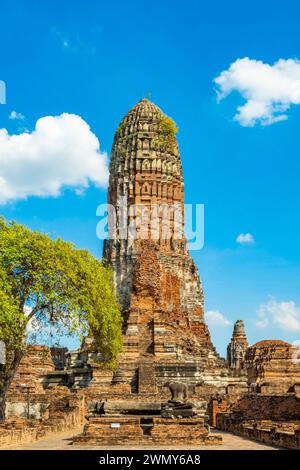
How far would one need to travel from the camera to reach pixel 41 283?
981 inches

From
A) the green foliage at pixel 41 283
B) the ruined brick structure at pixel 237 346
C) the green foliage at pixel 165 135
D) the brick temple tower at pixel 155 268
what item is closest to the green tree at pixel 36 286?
the green foliage at pixel 41 283

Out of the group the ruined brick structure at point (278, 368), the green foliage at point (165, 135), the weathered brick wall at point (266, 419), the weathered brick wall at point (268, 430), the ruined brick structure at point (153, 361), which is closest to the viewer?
the weathered brick wall at point (268, 430)

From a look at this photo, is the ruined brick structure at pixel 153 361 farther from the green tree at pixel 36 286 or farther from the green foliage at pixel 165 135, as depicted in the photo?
the green tree at pixel 36 286

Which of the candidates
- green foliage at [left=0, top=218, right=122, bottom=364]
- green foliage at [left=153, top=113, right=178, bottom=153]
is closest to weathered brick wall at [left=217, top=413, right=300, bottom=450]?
green foliage at [left=0, top=218, right=122, bottom=364]

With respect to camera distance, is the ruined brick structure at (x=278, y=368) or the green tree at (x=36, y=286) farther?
the ruined brick structure at (x=278, y=368)

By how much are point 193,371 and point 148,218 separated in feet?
56.0

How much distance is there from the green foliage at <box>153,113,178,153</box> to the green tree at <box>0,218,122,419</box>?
94.7 ft

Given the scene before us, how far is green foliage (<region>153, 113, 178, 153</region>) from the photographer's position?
54.8 m

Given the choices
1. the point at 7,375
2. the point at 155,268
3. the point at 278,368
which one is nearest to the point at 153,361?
the point at 155,268

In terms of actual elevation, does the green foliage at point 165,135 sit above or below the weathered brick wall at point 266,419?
above

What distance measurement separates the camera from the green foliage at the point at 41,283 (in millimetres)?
23578

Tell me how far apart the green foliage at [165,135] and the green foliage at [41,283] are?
28.7 m

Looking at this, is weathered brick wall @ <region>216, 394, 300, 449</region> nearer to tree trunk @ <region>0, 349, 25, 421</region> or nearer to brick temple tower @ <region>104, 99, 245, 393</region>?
tree trunk @ <region>0, 349, 25, 421</region>
